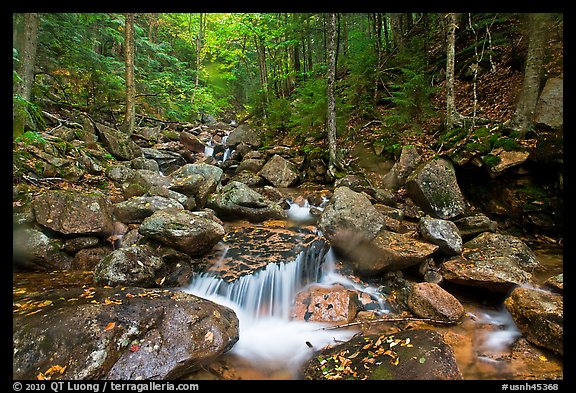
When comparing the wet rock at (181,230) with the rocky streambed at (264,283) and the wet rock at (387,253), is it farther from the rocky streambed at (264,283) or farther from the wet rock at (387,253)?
the wet rock at (387,253)

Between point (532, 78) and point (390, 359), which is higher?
point (532, 78)

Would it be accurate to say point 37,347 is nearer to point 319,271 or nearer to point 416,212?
point 319,271

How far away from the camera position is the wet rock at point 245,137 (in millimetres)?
15142

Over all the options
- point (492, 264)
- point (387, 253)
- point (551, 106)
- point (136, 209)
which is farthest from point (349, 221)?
point (551, 106)

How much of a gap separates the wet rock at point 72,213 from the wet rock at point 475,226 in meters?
7.60

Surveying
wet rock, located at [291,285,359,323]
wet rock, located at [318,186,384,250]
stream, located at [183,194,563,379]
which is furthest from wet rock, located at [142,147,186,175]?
wet rock, located at [291,285,359,323]

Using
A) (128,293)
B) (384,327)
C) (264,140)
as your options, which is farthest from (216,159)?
(384,327)

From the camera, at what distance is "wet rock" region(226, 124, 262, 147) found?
49.7 feet

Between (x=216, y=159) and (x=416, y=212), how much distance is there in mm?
10444

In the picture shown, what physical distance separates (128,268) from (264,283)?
2349 millimetres

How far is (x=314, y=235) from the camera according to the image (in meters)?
6.80

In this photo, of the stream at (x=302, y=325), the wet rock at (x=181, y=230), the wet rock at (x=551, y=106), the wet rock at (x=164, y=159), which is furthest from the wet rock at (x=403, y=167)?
the wet rock at (x=164, y=159)

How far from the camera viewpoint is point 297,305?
496cm

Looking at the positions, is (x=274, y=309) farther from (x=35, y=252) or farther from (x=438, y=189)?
(x=438, y=189)
